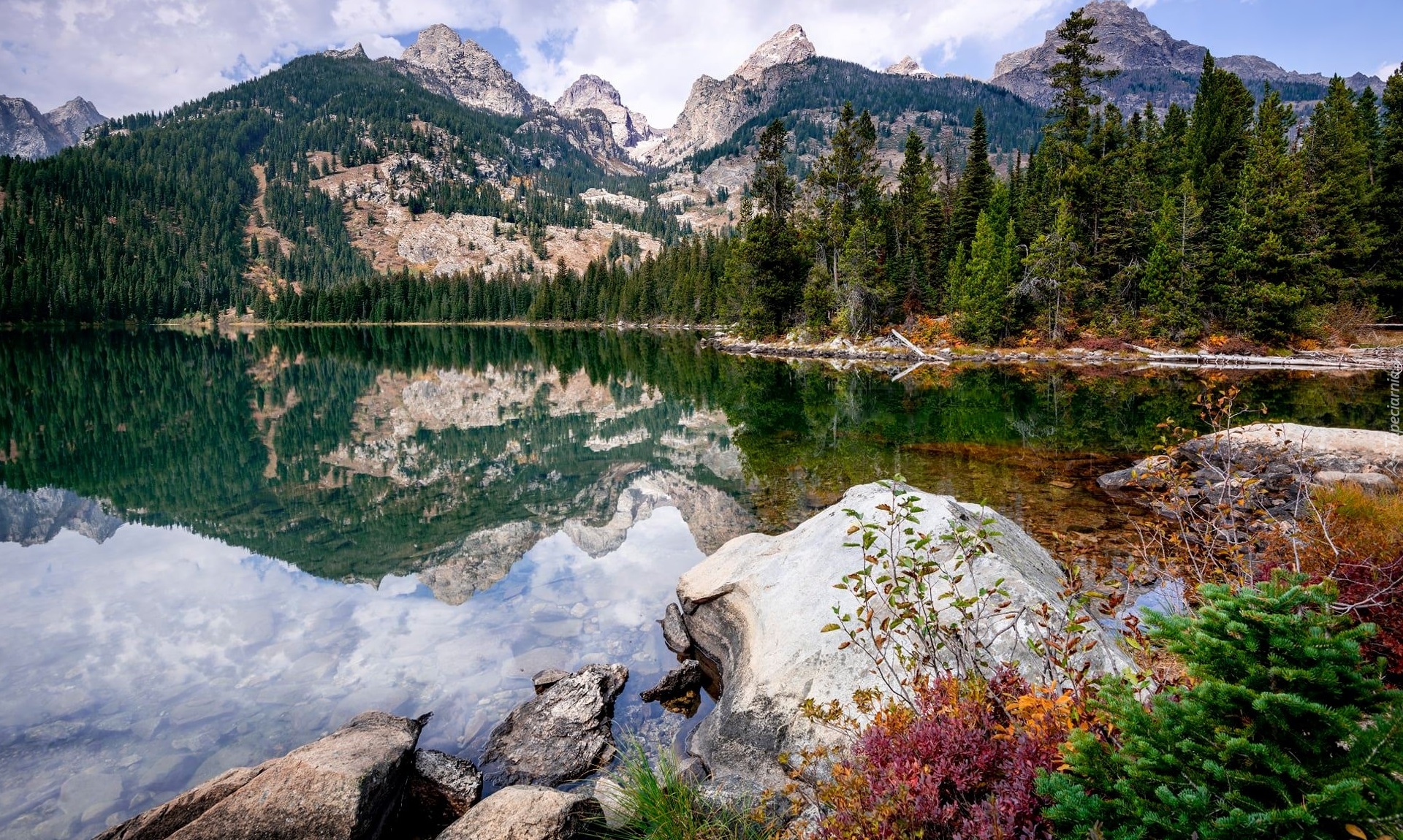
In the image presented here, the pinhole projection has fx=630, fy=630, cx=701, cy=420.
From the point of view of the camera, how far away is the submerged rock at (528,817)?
5375 mm

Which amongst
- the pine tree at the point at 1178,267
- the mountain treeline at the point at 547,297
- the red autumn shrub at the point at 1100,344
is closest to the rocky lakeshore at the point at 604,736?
the pine tree at the point at 1178,267

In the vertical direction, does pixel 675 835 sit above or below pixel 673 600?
above

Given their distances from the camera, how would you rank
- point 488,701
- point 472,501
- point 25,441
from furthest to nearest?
point 25,441 < point 472,501 < point 488,701

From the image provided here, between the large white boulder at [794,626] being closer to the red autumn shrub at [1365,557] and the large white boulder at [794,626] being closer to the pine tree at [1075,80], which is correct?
the red autumn shrub at [1365,557]

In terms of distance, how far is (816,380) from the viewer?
1553 inches

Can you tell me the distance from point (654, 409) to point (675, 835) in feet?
90.0

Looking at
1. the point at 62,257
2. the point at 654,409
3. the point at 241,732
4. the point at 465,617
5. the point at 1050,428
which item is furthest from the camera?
the point at 62,257

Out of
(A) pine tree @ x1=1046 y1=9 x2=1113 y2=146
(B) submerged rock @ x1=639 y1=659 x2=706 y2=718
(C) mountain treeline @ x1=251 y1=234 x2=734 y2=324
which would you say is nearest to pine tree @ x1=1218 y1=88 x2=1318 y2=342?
(A) pine tree @ x1=1046 y1=9 x2=1113 y2=146

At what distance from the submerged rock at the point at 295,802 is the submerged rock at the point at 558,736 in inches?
53.0

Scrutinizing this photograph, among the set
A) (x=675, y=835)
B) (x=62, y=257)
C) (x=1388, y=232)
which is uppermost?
(x=62, y=257)

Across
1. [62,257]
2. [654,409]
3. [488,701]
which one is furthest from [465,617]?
[62,257]

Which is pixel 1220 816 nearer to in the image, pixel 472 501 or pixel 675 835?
pixel 675 835

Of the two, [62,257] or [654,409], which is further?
[62,257]

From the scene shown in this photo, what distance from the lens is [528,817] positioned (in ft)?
18.0
